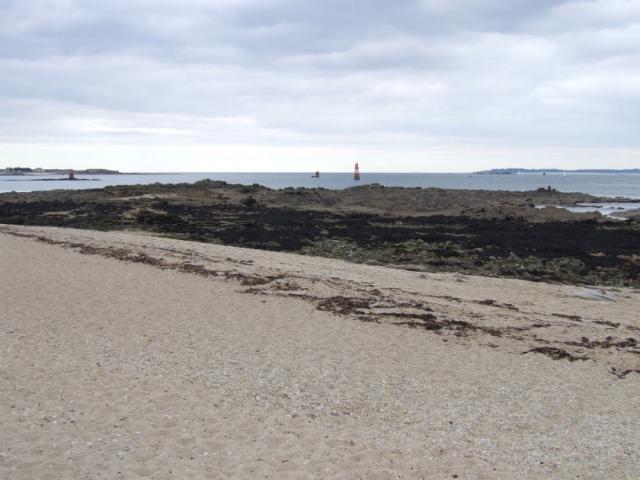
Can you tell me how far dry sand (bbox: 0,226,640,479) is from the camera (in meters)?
6.33

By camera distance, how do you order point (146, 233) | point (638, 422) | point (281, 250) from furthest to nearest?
1. point (146, 233)
2. point (281, 250)
3. point (638, 422)

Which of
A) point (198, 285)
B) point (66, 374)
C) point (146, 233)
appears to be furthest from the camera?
point (146, 233)

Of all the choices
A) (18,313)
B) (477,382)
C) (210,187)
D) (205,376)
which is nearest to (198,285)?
(18,313)

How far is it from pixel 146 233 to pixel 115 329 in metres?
19.1

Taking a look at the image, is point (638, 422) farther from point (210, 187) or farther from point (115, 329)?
point (210, 187)

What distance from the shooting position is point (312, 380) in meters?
8.87

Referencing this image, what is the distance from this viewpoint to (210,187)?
59812mm

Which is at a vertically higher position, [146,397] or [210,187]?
[210,187]

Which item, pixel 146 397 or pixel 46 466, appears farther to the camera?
pixel 146 397

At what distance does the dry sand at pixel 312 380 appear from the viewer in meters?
6.33

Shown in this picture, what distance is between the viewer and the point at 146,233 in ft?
97.7

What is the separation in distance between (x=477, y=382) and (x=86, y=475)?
5.74 meters

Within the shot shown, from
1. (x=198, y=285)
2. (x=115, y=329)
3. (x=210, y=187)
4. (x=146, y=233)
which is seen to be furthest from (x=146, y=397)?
(x=210, y=187)

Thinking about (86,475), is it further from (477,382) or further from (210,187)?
(210,187)
